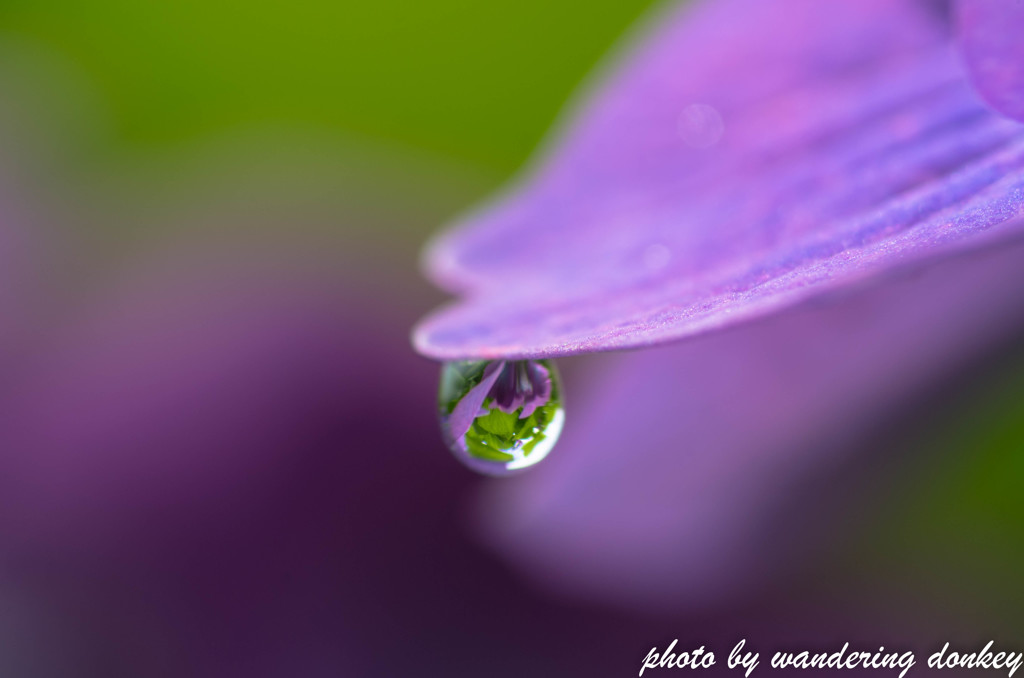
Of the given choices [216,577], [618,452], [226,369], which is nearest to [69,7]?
[226,369]

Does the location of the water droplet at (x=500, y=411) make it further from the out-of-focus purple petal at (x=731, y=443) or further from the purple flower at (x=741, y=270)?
the out-of-focus purple petal at (x=731, y=443)

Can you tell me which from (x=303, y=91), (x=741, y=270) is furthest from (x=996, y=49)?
(x=303, y=91)

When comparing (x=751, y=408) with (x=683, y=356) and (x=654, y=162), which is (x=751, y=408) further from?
(x=654, y=162)

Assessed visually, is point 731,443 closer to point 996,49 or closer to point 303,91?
point 996,49

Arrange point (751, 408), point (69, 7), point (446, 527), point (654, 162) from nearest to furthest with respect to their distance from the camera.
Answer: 1. point (654, 162)
2. point (751, 408)
3. point (446, 527)
4. point (69, 7)

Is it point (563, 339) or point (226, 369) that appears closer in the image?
point (563, 339)

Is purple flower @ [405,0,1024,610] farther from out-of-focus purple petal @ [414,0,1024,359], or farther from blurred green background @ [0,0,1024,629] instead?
blurred green background @ [0,0,1024,629]

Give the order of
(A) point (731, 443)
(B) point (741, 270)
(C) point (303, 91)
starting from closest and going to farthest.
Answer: (B) point (741, 270)
(A) point (731, 443)
(C) point (303, 91)
